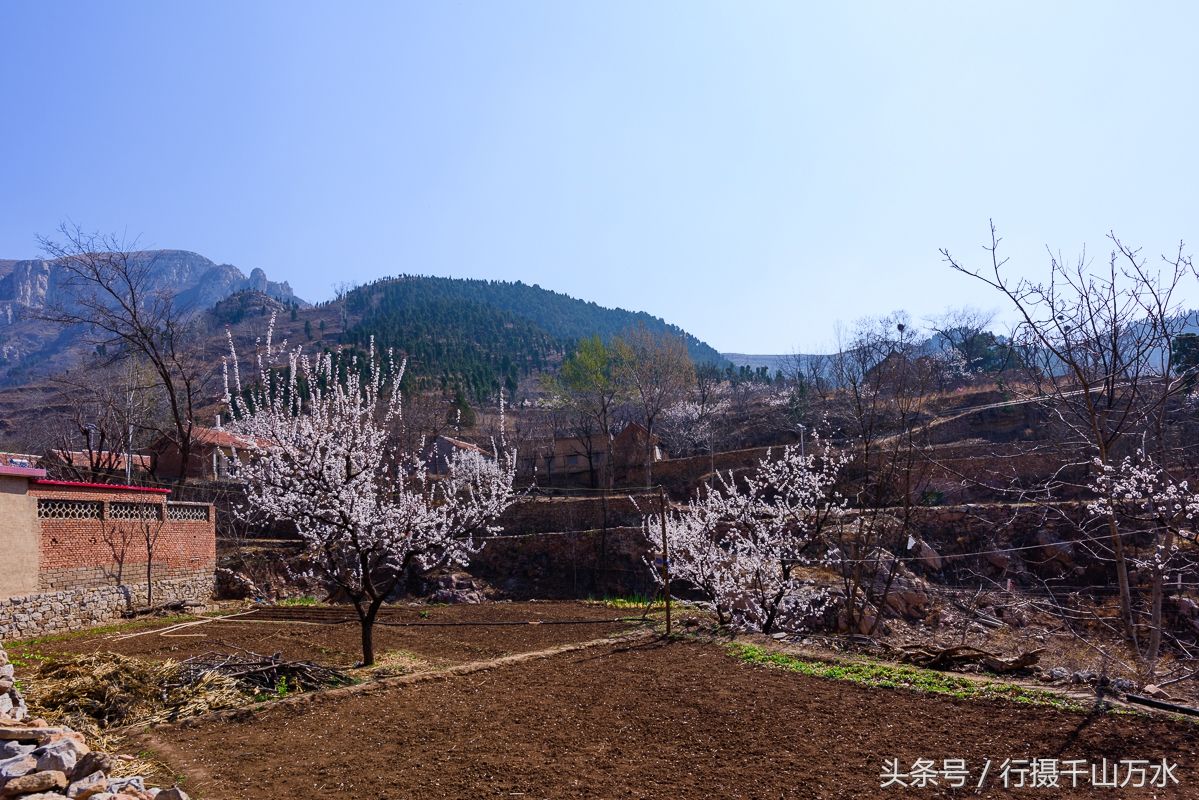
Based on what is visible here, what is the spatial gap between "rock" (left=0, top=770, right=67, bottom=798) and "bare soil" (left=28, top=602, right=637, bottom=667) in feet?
22.1

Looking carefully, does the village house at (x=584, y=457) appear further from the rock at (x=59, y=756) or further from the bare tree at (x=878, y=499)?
the rock at (x=59, y=756)

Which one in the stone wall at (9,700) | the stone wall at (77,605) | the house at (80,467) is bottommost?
the stone wall at (77,605)

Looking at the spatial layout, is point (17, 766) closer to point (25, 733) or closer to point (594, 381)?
point (25, 733)

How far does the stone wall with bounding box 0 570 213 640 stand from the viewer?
44.9ft

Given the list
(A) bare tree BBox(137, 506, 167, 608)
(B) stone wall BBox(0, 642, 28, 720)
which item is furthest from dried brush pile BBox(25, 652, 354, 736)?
(A) bare tree BBox(137, 506, 167, 608)

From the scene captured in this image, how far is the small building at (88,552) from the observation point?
13.9 m

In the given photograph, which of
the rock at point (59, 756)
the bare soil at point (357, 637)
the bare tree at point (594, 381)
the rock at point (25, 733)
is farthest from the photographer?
the bare tree at point (594, 381)

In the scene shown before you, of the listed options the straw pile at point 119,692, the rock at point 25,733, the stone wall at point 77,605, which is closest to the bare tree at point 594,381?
the stone wall at point 77,605

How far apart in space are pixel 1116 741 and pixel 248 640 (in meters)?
12.5

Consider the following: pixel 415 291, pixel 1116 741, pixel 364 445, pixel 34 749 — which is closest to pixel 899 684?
pixel 1116 741

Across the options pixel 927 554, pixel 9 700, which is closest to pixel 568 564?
pixel 927 554

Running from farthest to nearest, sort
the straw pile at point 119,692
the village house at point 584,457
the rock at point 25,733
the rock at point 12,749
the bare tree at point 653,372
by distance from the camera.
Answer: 1. the village house at point 584,457
2. the bare tree at point 653,372
3. the straw pile at point 119,692
4. the rock at point 25,733
5. the rock at point 12,749

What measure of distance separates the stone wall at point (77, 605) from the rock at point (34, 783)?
12.2m

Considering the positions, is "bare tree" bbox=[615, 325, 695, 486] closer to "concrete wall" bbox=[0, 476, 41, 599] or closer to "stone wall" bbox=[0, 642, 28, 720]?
"concrete wall" bbox=[0, 476, 41, 599]
